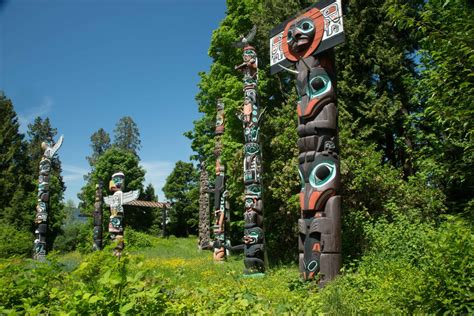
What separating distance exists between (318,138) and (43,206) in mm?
16751

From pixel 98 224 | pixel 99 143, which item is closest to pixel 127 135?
pixel 99 143

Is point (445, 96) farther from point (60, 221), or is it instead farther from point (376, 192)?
point (60, 221)

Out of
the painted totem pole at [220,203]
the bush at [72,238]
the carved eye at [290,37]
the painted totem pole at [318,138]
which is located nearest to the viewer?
the painted totem pole at [318,138]

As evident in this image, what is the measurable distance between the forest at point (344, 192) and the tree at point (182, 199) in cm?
83

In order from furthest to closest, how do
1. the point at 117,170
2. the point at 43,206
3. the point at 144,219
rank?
the point at 144,219
the point at 117,170
the point at 43,206

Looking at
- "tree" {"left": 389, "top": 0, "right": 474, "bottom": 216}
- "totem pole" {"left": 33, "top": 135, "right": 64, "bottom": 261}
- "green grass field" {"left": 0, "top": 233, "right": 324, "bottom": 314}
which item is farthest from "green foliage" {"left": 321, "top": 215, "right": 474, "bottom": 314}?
"totem pole" {"left": 33, "top": 135, "right": 64, "bottom": 261}

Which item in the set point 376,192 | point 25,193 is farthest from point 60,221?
point 376,192

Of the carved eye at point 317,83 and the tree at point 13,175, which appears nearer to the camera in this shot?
the carved eye at point 317,83

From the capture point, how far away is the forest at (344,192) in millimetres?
4102

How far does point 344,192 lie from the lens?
14.9 m

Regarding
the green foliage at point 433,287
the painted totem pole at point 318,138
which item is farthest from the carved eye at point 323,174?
the green foliage at point 433,287

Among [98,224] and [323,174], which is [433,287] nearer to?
[323,174]

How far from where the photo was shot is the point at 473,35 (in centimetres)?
485

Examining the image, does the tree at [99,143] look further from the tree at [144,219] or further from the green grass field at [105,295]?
the green grass field at [105,295]
